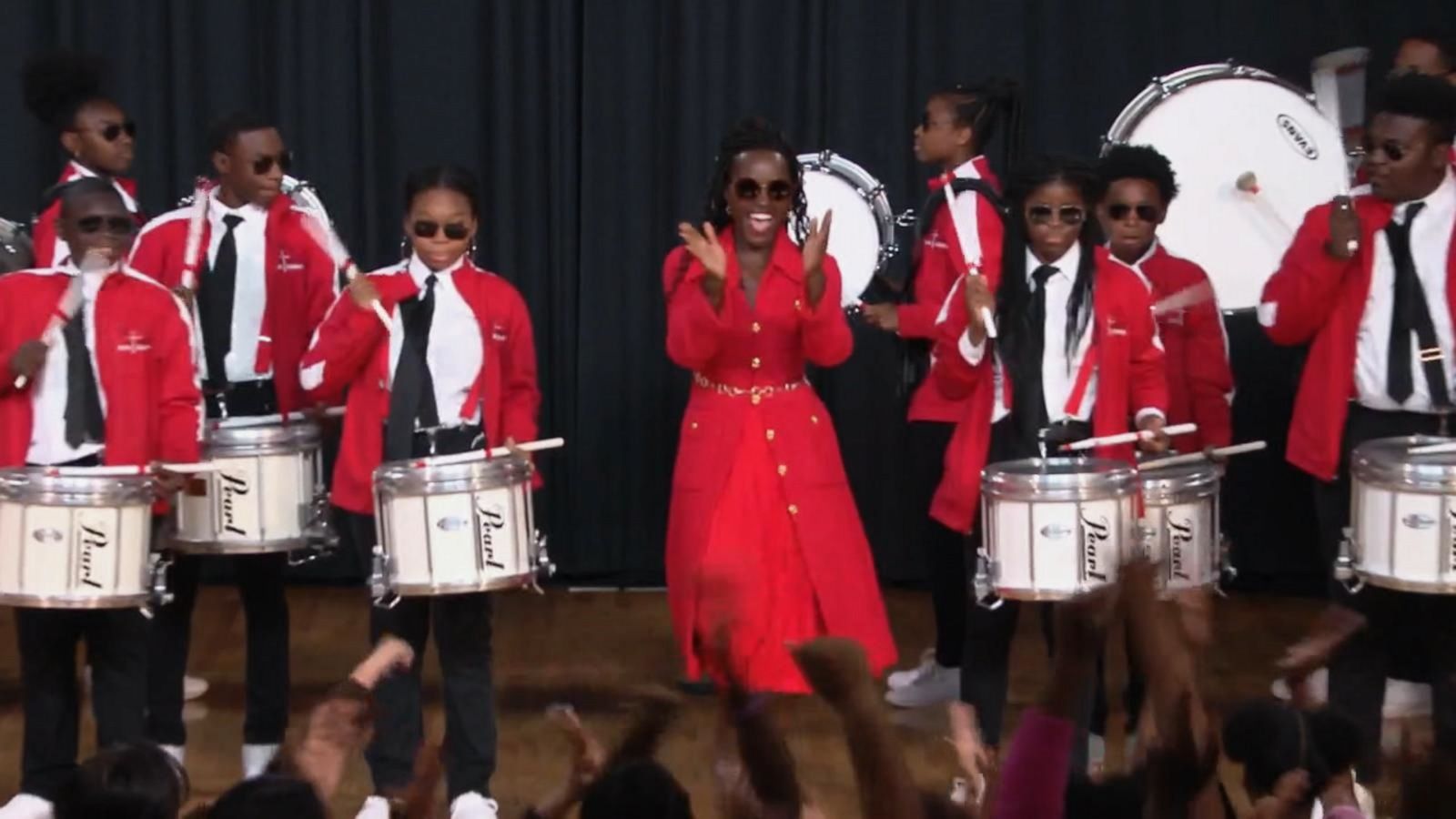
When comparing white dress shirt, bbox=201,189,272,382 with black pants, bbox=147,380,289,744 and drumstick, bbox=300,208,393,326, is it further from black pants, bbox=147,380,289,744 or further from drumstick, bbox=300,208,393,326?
black pants, bbox=147,380,289,744

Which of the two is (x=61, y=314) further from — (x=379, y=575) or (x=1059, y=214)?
(x=1059, y=214)

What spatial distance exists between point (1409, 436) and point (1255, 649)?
2213mm

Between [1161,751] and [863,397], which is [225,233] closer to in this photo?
[863,397]

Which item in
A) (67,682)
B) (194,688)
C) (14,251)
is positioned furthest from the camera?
(194,688)

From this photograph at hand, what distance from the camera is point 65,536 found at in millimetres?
4707

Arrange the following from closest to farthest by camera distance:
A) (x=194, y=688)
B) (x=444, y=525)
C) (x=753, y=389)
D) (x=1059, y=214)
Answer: (x=444, y=525), (x=1059, y=214), (x=753, y=389), (x=194, y=688)

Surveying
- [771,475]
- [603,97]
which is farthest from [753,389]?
[603,97]

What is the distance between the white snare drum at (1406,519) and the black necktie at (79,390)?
2721 millimetres

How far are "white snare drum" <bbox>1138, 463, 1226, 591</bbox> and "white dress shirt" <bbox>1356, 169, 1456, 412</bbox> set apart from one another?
1.36 feet

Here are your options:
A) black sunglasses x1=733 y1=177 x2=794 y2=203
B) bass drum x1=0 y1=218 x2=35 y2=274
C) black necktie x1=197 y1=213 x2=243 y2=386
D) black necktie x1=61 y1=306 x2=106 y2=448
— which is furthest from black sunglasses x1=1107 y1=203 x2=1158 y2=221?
bass drum x1=0 y1=218 x2=35 y2=274

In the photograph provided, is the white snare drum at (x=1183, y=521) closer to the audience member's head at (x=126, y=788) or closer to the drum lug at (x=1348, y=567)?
the drum lug at (x=1348, y=567)

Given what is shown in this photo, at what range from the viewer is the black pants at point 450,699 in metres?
5.12

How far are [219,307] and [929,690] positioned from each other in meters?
2.24

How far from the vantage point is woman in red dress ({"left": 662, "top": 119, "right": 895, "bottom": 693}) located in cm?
571
